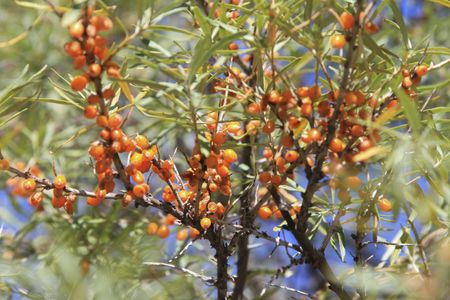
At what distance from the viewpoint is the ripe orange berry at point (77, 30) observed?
2.24 ft

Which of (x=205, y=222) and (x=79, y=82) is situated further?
(x=205, y=222)

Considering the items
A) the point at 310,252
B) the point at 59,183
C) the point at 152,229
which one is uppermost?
the point at 152,229

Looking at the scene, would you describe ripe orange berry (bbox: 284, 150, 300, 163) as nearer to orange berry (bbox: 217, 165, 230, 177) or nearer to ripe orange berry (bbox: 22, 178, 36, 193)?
orange berry (bbox: 217, 165, 230, 177)

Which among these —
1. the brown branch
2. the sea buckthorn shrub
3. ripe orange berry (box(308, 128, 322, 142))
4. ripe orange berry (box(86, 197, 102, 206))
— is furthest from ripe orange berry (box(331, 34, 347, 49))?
ripe orange berry (box(86, 197, 102, 206))

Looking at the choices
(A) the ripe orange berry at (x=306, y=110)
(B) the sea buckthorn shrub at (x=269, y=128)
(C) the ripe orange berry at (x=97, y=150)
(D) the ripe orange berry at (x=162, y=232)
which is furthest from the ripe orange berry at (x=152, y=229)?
(A) the ripe orange berry at (x=306, y=110)

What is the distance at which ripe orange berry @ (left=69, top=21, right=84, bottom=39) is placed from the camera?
68 cm

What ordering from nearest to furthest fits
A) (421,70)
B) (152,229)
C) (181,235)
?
(421,70), (152,229), (181,235)

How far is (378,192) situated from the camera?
0.78 meters

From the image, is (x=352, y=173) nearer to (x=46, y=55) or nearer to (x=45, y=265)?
(x=45, y=265)

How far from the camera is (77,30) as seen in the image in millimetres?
687

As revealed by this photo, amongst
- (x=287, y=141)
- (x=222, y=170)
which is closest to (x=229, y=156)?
(x=222, y=170)

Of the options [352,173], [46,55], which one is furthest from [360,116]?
[46,55]

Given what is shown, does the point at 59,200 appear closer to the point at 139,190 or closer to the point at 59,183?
the point at 59,183

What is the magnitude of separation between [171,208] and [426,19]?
155 centimetres
